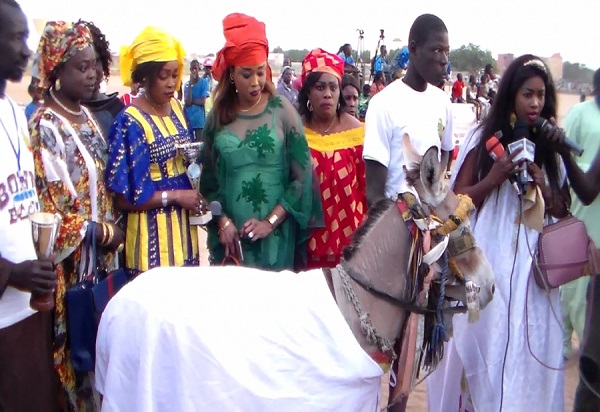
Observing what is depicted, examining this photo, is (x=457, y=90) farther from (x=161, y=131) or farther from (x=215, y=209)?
(x=161, y=131)

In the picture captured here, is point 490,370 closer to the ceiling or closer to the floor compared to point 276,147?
closer to the floor

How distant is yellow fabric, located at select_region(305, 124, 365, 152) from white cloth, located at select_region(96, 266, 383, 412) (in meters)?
2.13

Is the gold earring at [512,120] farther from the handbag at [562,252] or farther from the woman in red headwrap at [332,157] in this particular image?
the woman in red headwrap at [332,157]

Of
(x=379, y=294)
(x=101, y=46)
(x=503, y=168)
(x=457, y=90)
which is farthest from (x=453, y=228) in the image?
(x=457, y=90)

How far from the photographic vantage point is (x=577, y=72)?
4961 millimetres

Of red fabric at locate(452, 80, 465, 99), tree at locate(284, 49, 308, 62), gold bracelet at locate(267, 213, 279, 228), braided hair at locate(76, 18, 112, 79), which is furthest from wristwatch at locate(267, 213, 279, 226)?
tree at locate(284, 49, 308, 62)

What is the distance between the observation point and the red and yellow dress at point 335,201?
4.31 metres

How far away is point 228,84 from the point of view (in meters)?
4.09

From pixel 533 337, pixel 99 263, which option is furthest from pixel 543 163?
pixel 99 263

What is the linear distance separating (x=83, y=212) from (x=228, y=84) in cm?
128

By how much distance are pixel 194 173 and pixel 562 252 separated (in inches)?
79.7

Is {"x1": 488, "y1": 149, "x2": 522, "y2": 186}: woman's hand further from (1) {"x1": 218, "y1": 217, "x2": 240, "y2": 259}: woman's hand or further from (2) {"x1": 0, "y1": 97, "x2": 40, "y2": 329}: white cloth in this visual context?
(2) {"x1": 0, "y1": 97, "x2": 40, "y2": 329}: white cloth

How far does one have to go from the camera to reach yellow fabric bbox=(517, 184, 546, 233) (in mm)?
3314

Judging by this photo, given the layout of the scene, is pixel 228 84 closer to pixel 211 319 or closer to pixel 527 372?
pixel 211 319
